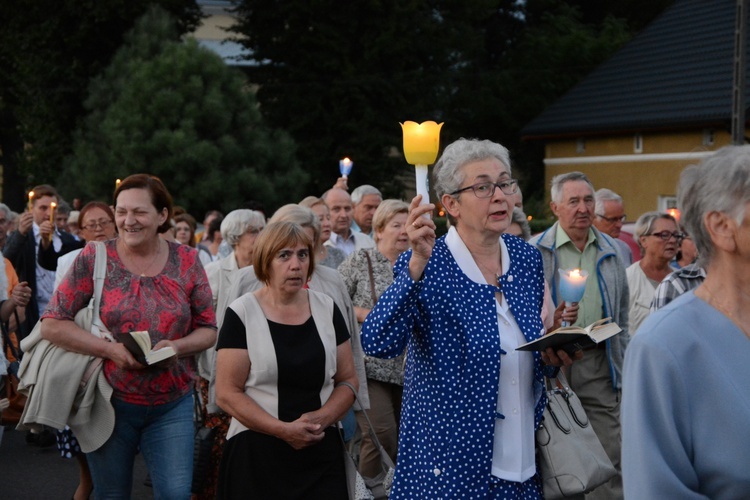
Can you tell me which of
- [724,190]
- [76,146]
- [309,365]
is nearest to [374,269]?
[309,365]

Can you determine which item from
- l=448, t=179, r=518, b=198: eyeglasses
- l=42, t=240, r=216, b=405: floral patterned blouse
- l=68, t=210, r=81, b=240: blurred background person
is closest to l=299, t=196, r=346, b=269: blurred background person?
l=42, t=240, r=216, b=405: floral patterned blouse

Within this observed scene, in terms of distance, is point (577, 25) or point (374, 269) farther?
point (577, 25)

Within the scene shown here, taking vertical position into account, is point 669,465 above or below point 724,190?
below

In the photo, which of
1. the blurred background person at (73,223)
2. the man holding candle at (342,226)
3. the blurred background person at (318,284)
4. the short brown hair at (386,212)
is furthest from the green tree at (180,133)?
the blurred background person at (318,284)

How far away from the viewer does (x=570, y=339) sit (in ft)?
13.0

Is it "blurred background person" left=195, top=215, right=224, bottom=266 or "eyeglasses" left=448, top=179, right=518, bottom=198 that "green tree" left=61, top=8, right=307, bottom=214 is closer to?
"blurred background person" left=195, top=215, right=224, bottom=266

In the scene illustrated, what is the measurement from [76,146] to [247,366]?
3099 cm

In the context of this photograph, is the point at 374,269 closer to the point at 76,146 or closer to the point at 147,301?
the point at 147,301

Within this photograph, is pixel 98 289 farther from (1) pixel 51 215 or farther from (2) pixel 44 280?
(2) pixel 44 280

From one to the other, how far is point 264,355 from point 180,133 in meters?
28.0

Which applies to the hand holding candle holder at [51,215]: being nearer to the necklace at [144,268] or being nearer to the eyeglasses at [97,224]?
the eyeglasses at [97,224]

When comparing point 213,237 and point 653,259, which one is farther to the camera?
point 213,237

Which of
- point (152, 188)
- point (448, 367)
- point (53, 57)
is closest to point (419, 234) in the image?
point (448, 367)

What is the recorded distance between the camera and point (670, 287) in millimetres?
5477
